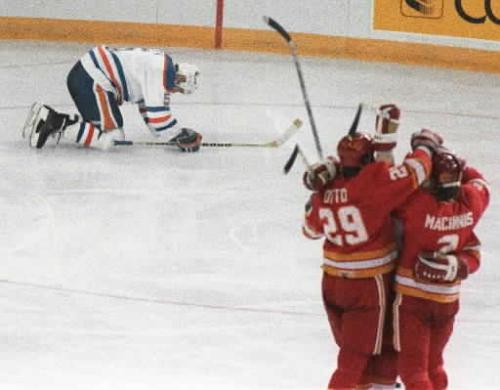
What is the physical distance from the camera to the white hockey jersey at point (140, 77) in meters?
7.31

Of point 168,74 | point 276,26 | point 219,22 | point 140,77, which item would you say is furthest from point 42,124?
point 276,26

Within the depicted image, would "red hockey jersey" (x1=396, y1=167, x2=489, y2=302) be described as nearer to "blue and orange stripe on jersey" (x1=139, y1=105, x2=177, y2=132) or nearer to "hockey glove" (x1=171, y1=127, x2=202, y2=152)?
"blue and orange stripe on jersey" (x1=139, y1=105, x2=177, y2=132)

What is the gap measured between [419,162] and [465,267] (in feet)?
0.94

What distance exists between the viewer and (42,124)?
24.8ft

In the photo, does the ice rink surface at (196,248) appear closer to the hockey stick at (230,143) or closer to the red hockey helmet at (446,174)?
the hockey stick at (230,143)

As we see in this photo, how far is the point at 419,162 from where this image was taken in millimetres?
3531

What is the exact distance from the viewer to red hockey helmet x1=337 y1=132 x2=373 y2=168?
3590 millimetres

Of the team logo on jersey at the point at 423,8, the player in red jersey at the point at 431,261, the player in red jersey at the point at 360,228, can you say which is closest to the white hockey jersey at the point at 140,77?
the team logo on jersey at the point at 423,8

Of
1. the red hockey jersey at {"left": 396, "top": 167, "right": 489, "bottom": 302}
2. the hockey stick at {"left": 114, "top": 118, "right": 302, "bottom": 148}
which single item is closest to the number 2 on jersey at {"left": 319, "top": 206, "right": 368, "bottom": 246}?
the red hockey jersey at {"left": 396, "top": 167, "right": 489, "bottom": 302}

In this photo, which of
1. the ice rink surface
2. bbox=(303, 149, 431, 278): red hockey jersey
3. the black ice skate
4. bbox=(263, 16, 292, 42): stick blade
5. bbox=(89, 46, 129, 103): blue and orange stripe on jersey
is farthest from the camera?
the black ice skate

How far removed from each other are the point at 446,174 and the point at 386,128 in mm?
183

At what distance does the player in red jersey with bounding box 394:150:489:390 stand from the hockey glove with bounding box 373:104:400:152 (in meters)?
0.12

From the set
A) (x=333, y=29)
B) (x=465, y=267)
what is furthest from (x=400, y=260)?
(x=333, y=29)

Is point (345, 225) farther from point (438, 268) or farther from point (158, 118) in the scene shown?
point (158, 118)
